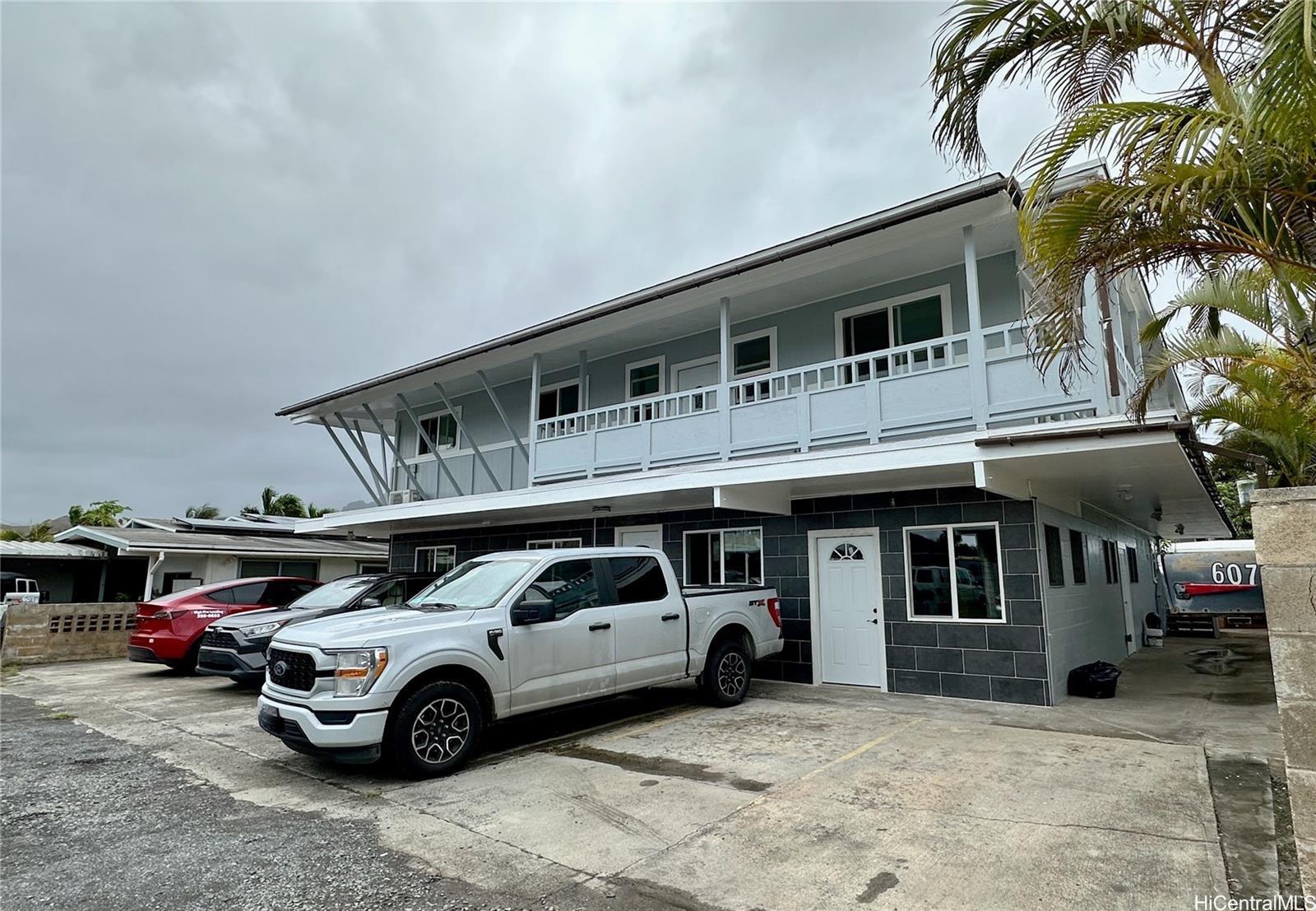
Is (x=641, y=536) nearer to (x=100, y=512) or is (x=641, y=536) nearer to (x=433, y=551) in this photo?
(x=433, y=551)

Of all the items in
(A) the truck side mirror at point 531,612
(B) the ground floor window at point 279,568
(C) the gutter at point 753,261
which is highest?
(C) the gutter at point 753,261

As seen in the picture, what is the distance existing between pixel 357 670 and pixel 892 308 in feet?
29.3

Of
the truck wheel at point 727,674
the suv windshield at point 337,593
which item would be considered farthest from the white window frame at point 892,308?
the suv windshield at point 337,593

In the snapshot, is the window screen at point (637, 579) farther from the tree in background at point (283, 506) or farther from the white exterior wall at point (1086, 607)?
the tree in background at point (283, 506)

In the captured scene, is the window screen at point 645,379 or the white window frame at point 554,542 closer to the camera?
A: the window screen at point 645,379

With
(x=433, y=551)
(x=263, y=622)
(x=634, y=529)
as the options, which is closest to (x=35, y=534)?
(x=433, y=551)

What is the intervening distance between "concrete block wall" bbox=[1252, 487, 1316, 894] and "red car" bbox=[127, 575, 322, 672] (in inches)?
538

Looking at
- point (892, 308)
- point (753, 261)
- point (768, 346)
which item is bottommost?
point (768, 346)

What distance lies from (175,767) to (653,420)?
24.2 feet

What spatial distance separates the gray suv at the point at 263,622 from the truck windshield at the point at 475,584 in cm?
291

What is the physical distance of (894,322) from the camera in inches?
417

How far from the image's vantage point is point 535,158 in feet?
50.5

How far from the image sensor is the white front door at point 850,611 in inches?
390

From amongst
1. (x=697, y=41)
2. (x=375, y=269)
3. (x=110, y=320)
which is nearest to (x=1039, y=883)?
(x=697, y=41)
